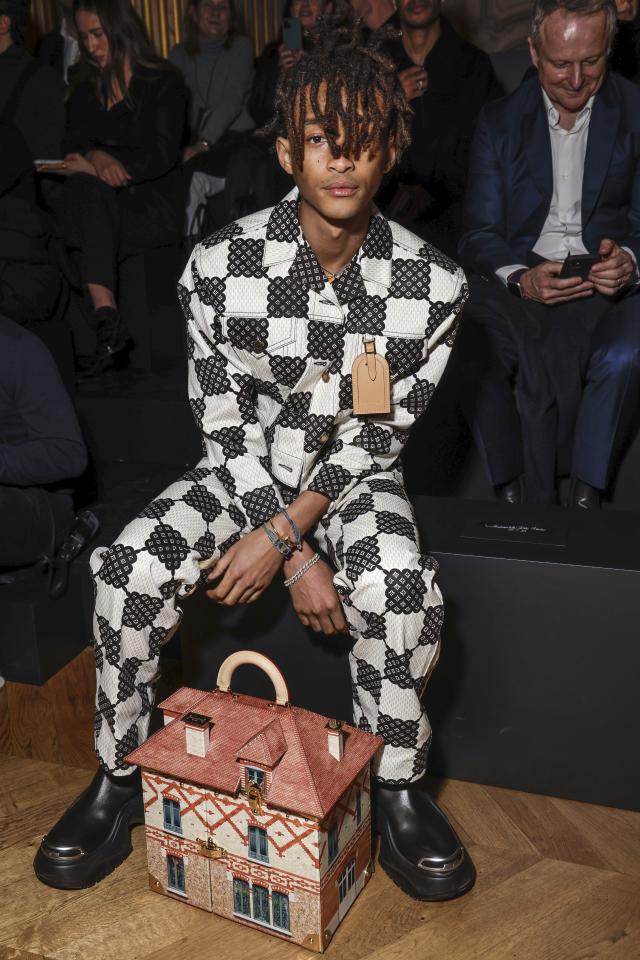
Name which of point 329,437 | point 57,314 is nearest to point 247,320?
point 329,437

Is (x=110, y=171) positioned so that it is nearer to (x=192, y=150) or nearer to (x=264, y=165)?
(x=192, y=150)

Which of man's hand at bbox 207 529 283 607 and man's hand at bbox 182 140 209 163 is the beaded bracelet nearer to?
man's hand at bbox 207 529 283 607

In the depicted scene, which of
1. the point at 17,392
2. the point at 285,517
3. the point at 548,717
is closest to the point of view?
the point at 285,517

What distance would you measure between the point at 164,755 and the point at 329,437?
598 mm

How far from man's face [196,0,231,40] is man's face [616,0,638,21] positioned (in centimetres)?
→ 146

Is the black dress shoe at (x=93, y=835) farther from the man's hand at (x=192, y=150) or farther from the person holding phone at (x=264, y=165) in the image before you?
the man's hand at (x=192, y=150)

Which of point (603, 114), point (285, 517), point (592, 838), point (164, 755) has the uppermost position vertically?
point (603, 114)

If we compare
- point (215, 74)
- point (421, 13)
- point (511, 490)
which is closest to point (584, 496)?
point (511, 490)

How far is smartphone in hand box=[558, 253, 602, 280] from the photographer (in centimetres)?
231

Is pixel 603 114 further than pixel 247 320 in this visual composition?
Yes

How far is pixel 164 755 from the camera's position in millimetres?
1485

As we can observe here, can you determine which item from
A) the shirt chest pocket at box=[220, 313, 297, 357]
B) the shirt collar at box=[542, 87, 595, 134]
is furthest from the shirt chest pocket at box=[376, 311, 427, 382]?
the shirt collar at box=[542, 87, 595, 134]

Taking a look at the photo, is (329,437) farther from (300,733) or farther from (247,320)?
(300,733)

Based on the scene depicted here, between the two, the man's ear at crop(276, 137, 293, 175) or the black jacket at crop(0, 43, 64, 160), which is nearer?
the man's ear at crop(276, 137, 293, 175)
